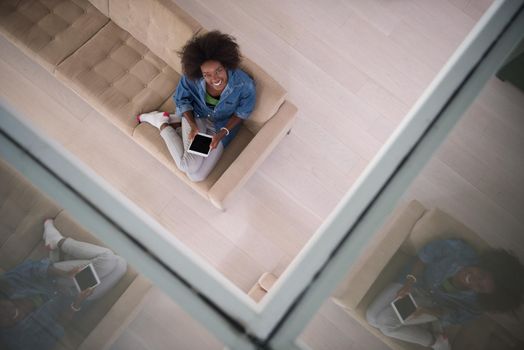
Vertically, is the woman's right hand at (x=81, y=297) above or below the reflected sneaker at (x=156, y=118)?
below

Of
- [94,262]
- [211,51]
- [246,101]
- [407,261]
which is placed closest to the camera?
[94,262]

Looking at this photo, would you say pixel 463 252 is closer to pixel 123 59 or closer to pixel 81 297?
pixel 81 297

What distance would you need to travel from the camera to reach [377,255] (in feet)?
3.54

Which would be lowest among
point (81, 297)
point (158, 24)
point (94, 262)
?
point (81, 297)

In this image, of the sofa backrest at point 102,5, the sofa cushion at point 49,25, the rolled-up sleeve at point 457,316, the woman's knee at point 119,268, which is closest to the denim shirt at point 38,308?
the woman's knee at point 119,268

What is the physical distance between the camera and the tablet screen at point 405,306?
4.36 feet

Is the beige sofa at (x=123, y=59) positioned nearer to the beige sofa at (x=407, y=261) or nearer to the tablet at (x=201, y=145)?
the tablet at (x=201, y=145)

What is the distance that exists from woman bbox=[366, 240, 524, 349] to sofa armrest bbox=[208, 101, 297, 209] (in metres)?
1.22

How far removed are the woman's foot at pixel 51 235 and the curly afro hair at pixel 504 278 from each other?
1323mm

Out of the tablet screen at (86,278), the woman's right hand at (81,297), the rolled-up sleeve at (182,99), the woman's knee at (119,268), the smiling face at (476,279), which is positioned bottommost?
the woman's right hand at (81,297)

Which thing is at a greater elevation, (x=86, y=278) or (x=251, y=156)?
(x=251, y=156)

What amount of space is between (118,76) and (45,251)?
177 centimetres

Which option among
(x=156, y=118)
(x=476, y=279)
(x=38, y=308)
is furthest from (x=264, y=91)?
(x=38, y=308)

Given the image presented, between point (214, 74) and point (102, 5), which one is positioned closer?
point (214, 74)
